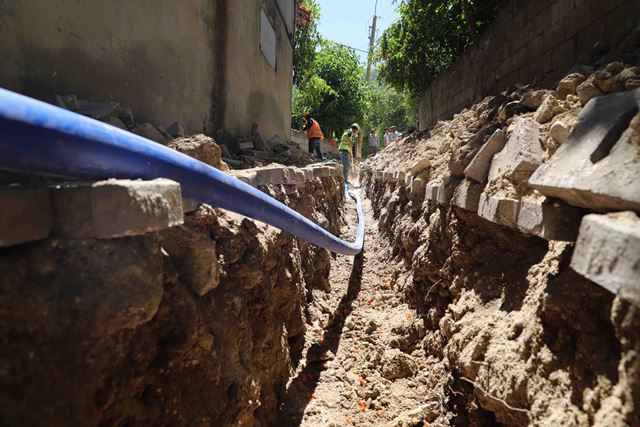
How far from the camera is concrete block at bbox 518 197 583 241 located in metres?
1.57

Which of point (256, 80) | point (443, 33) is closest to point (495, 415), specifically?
point (256, 80)

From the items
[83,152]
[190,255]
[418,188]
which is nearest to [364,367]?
[190,255]

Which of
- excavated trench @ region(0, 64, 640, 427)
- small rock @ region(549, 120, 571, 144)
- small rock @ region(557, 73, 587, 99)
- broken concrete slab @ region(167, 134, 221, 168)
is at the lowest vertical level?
excavated trench @ region(0, 64, 640, 427)

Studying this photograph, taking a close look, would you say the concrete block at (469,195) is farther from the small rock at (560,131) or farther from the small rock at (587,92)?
the small rock at (587,92)

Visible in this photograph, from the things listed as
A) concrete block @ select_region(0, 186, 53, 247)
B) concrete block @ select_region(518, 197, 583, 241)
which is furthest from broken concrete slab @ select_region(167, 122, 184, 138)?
concrete block @ select_region(518, 197, 583, 241)

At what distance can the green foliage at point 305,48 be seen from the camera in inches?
536

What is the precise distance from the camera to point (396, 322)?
3.76 meters

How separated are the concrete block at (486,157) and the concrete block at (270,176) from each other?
1612mm

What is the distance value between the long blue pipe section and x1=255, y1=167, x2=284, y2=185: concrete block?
1394mm

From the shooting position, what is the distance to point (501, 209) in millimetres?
2092

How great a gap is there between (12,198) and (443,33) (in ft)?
33.7

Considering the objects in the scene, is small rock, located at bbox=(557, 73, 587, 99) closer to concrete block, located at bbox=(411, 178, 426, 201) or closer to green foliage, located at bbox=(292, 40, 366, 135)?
concrete block, located at bbox=(411, 178, 426, 201)

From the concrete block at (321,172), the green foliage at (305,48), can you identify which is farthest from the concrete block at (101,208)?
the green foliage at (305,48)

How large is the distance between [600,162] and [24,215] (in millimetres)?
1859
